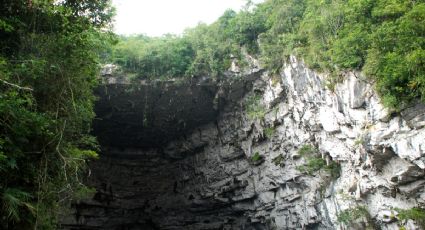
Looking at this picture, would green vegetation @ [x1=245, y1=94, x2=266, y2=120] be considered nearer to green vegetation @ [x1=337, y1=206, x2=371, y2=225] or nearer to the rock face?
the rock face

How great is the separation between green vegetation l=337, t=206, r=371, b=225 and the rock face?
3 centimetres

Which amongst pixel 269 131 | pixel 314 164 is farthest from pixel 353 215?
pixel 269 131

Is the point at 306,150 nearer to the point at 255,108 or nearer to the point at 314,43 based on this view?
the point at 255,108

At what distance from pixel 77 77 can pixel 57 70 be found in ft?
1.59

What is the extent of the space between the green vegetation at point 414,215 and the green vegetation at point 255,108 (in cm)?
603

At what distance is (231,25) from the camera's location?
1470 cm

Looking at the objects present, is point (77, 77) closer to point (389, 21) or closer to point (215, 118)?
point (389, 21)

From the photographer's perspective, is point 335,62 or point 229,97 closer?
point 335,62

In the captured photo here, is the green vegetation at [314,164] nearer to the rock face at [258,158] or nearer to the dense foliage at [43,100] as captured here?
the rock face at [258,158]

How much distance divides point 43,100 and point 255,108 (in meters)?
8.28

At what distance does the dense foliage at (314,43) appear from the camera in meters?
8.01

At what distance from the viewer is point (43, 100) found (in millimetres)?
6746

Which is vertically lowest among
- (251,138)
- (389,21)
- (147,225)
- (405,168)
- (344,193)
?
(147,225)

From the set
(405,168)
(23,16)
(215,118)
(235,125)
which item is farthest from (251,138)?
(23,16)
